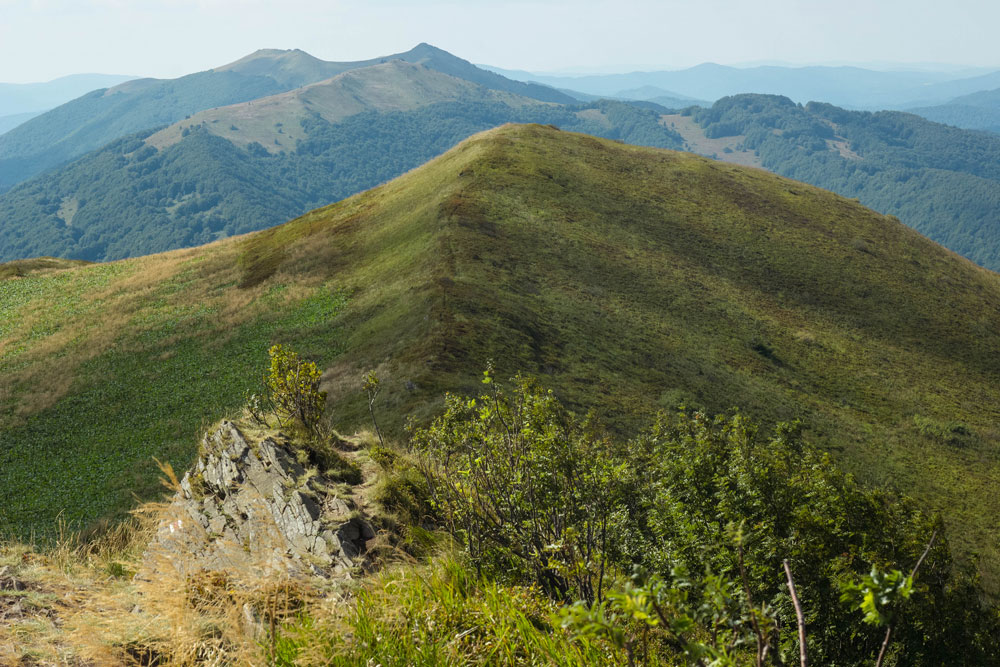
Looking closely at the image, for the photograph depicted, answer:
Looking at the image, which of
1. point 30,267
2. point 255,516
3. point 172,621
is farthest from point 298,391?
point 30,267

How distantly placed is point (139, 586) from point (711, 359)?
157 ft

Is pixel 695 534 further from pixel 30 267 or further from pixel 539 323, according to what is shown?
pixel 30 267

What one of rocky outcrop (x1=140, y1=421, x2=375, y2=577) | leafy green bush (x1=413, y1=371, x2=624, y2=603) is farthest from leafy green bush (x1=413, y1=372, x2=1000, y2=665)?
rocky outcrop (x1=140, y1=421, x2=375, y2=577)

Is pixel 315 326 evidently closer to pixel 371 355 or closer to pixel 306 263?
pixel 371 355

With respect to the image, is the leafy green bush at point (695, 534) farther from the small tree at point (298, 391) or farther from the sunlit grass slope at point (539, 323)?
the sunlit grass slope at point (539, 323)

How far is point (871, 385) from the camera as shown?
52469mm

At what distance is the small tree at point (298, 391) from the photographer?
40.0 feet

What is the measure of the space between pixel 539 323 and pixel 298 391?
31.5 metres

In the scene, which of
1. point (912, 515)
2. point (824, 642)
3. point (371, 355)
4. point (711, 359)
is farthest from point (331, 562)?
point (711, 359)

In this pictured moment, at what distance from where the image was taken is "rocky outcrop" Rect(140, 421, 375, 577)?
7.17m

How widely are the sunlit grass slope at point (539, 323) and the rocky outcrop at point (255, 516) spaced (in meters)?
15.0

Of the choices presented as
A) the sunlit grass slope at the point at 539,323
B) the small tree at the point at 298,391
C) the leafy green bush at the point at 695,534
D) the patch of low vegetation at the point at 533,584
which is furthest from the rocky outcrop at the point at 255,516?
the sunlit grass slope at the point at 539,323

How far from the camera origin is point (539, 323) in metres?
42.9

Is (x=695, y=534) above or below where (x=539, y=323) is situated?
above
